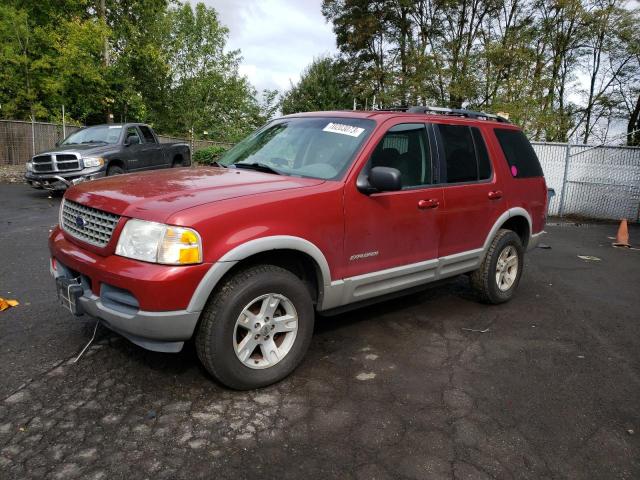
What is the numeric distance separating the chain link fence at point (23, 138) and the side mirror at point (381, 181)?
58.9 feet

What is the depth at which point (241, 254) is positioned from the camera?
304 cm

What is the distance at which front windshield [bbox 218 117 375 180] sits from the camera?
3.88 metres

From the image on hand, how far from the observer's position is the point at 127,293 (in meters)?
2.97

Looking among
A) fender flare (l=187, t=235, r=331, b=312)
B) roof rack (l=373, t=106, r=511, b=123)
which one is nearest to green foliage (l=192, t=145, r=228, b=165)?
roof rack (l=373, t=106, r=511, b=123)

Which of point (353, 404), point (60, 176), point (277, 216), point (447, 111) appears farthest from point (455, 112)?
point (60, 176)

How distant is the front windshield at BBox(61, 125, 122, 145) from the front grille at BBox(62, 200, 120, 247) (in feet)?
31.5

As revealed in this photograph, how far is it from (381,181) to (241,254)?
3.86 ft

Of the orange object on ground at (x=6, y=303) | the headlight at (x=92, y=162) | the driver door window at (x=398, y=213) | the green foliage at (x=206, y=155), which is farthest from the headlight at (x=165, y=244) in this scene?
the green foliage at (x=206, y=155)

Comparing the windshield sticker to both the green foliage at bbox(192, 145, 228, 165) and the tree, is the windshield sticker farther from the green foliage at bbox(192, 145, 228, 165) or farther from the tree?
the tree

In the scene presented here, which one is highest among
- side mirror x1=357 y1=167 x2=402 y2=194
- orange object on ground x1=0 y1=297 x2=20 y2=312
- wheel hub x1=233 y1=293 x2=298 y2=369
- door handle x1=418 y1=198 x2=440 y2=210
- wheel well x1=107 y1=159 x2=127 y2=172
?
side mirror x1=357 y1=167 x2=402 y2=194

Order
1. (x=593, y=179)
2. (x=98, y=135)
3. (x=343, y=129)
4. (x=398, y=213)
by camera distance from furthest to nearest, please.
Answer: (x=593, y=179) < (x=98, y=135) < (x=343, y=129) < (x=398, y=213)

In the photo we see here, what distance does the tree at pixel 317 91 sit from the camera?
38.8 m

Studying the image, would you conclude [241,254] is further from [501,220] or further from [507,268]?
[507,268]

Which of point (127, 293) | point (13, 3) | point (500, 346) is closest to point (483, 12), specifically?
point (13, 3)
